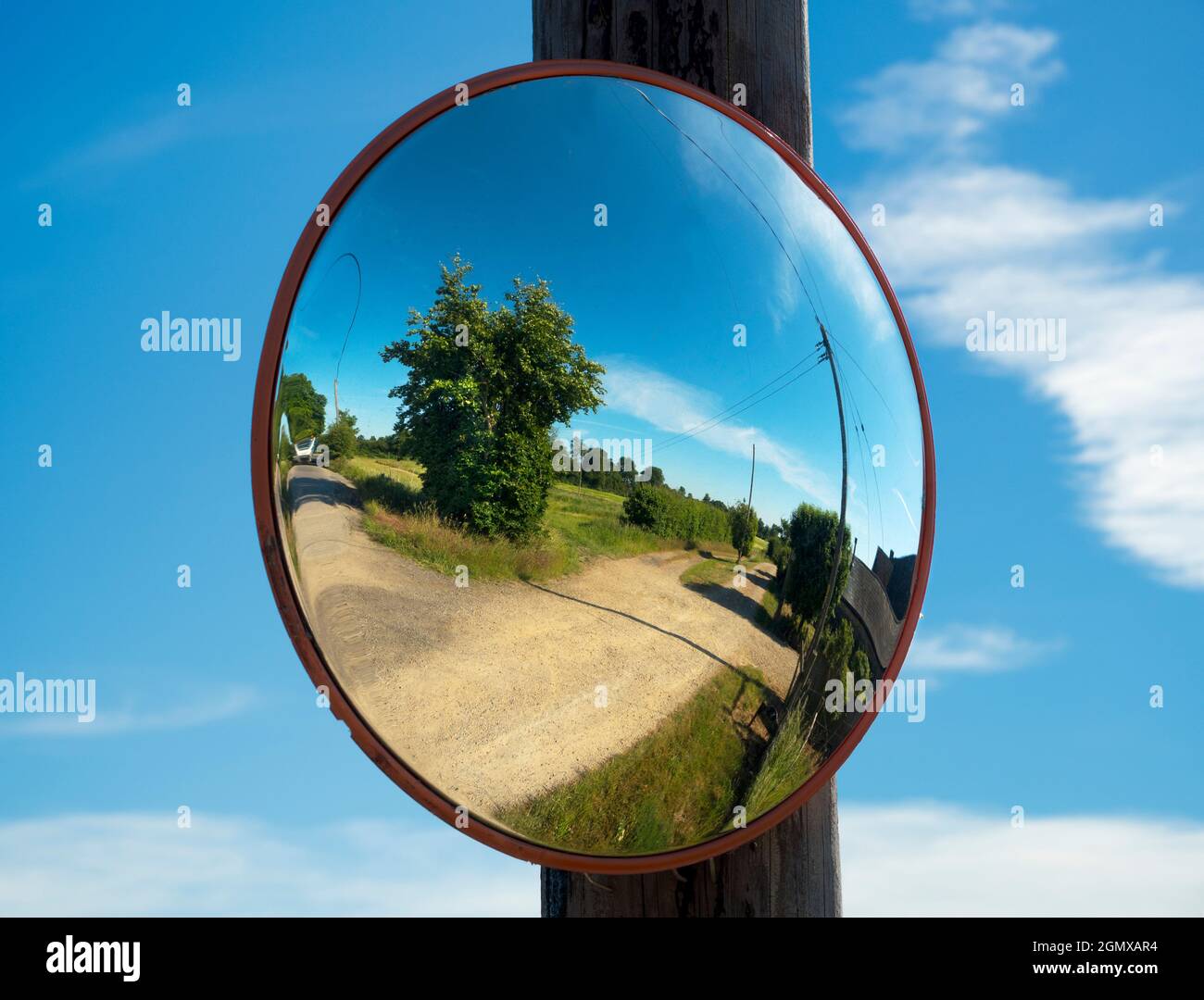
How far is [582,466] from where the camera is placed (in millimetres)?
2041

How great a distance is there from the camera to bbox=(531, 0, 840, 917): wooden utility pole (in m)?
2.36

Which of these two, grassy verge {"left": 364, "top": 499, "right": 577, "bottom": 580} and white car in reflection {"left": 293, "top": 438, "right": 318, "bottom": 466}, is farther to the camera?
white car in reflection {"left": 293, "top": 438, "right": 318, "bottom": 466}

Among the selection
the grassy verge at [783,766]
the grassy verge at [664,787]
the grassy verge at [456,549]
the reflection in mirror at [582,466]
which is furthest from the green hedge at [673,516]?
the grassy verge at [783,766]

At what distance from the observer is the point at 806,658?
7.39ft

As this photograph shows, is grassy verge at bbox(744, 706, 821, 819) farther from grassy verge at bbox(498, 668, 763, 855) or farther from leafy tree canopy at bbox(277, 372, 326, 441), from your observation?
leafy tree canopy at bbox(277, 372, 326, 441)

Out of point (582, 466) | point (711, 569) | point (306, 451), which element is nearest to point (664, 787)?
point (711, 569)

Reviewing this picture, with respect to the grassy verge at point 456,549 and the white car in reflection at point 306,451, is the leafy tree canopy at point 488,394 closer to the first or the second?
the grassy verge at point 456,549

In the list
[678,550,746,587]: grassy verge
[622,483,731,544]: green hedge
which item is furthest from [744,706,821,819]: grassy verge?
[622,483,731,544]: green hedge

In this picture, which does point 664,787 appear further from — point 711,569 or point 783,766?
point 711,569

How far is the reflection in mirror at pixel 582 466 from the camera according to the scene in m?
2.05

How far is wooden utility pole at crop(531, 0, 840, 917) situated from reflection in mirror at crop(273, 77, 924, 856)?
0.19 meters

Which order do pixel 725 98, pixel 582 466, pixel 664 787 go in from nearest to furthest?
pixel 582 466, pixel 664 787, pixel 725 98

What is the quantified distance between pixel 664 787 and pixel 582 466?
27.8 inches
